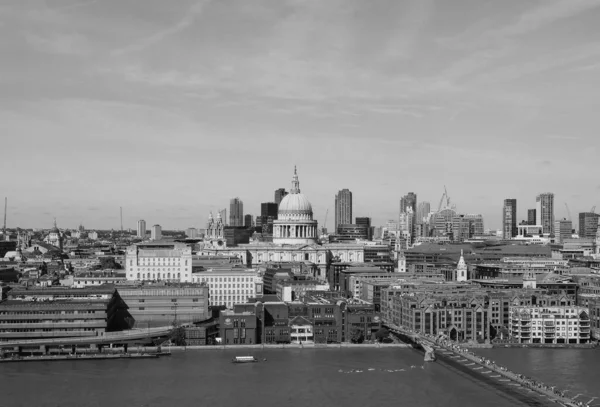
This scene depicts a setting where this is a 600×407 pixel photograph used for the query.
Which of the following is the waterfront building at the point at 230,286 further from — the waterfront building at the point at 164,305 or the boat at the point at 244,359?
the boat at the point at 244,359

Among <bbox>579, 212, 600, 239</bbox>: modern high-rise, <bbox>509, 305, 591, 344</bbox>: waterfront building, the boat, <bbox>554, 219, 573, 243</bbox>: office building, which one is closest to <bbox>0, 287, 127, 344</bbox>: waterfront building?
the boat

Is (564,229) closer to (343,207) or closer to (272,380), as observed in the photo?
(343,207)

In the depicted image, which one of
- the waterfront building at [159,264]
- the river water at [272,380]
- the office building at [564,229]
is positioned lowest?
the river water at [272,380]

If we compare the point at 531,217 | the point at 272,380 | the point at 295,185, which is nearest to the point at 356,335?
the point at 272,380

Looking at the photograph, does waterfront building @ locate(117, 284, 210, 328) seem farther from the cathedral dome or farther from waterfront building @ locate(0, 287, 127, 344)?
the cathedral dome

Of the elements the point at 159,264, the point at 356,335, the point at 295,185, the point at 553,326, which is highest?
the point at 295,185

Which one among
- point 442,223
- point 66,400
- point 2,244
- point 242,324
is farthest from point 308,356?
point 442,223

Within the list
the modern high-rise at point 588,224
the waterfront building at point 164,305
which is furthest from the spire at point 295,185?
the modern high-rise at point 588,224
